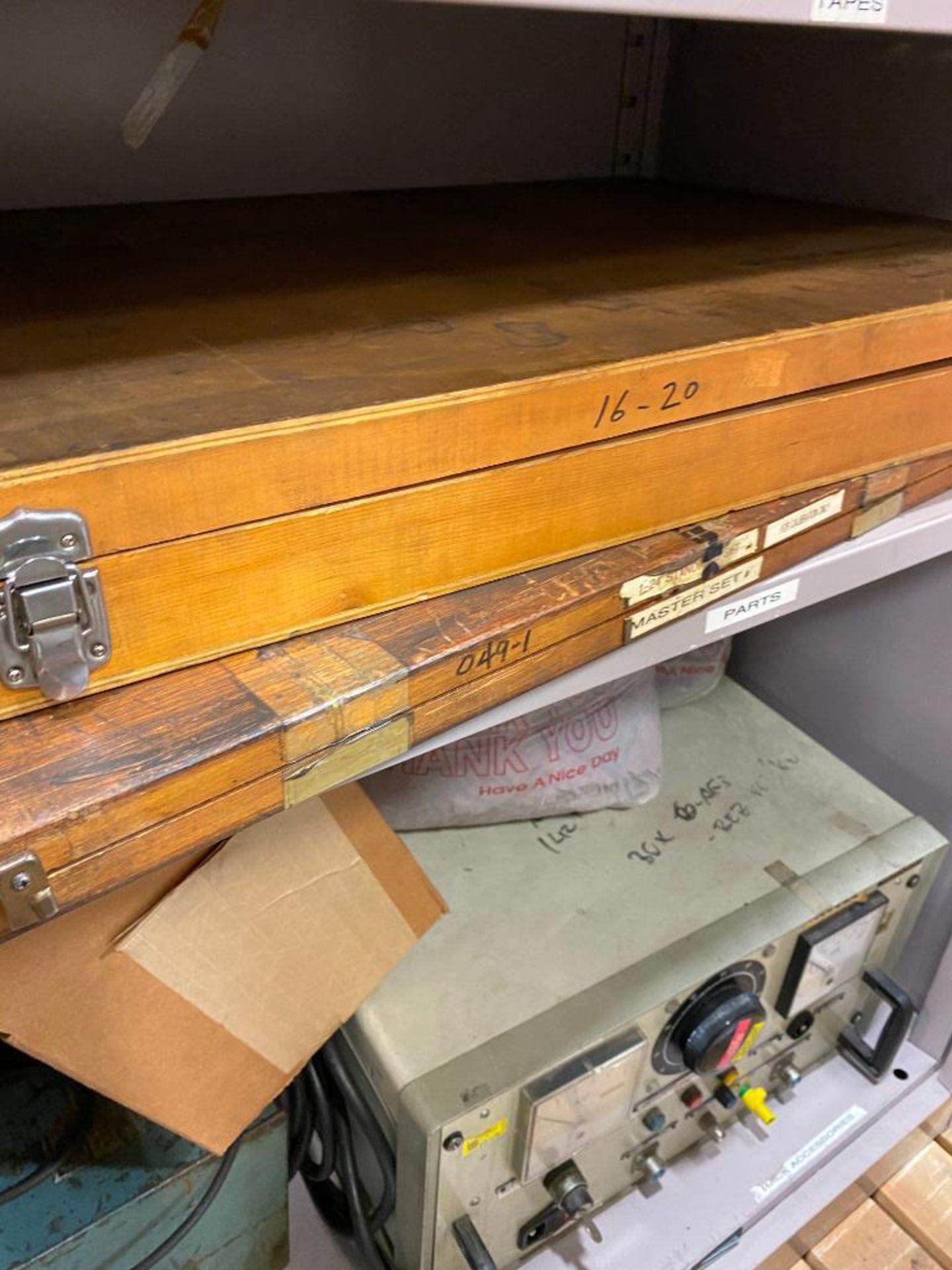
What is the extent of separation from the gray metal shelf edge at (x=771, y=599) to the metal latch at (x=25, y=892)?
146mm

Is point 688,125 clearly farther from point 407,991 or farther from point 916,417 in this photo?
point 407,991

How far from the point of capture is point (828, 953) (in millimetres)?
750

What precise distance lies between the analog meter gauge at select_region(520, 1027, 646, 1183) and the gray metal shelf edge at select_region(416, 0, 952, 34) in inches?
23.0

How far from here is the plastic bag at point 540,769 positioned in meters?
0.77

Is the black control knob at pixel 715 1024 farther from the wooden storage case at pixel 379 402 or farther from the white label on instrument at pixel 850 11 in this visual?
the white label on instrument at pixel 850 11

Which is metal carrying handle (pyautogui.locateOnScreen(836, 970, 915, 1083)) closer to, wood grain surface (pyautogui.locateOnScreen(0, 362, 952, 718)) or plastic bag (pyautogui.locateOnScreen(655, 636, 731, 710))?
plastic bag (pyautogui.locateOnScreen(655, 636, 731, 710))

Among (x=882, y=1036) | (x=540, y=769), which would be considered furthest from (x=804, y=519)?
(x=882, y=1036)

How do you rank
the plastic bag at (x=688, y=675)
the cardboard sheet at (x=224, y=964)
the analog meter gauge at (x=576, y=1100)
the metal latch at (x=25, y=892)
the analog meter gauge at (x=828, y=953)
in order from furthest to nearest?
the plastic bag at (x=688, y=675) < the analog meter gauge at (x=828, y=953) < the analog meter gauge at (x=576, y=1100) < the cardboard sheet at (x=224, y=964) < the metal latch at (x=25, y=892)

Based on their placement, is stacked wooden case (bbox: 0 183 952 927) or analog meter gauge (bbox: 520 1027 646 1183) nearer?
stacked wooden case (bbox: 0 183 952 927)

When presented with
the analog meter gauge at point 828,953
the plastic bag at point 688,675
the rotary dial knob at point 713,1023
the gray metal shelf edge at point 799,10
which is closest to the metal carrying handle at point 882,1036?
the analog meter gauge at point 828,953

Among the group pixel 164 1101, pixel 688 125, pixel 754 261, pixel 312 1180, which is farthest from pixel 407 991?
pixel 688 125

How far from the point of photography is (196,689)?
391 millimetres

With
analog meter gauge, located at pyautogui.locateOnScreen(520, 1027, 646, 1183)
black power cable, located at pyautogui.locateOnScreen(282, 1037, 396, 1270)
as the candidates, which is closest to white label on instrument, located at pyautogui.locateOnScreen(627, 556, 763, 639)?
analog meter gauge, located at pyautogui.locateOnScreen(520, 1027, 646, 1183)

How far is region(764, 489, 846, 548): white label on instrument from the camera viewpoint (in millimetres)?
531
